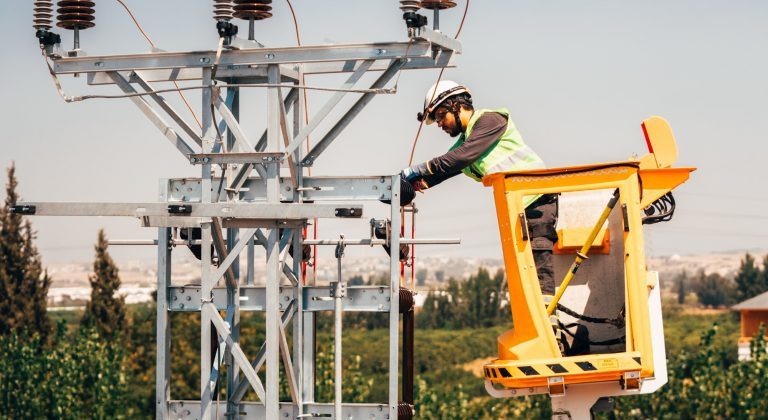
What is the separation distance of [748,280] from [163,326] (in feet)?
342

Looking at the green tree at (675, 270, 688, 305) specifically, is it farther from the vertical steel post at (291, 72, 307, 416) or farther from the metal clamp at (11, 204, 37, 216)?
the metal clamp at (11, 204, 37, 216)

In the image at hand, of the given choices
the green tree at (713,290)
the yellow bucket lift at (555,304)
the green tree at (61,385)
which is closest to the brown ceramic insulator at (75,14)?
the yellow bucket lift at (555,304)

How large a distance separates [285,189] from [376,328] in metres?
86.2

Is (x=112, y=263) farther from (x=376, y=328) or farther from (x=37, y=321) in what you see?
(x=376, y=328)

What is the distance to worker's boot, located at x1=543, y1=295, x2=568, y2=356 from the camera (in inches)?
440

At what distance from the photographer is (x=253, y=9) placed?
1145cm

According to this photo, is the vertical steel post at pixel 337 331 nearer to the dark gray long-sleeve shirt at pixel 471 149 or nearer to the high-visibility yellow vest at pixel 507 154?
the dark gray long-sleeve shirt at pixel 471 149

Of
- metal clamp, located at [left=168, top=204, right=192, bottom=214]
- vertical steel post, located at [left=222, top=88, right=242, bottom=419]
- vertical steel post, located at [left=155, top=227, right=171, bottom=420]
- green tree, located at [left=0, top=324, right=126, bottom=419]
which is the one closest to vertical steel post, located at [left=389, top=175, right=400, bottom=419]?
vertical steel post, located at [left=222, top=88, right=242, bottom=419]

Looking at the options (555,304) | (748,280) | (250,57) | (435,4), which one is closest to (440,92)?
(435,4)

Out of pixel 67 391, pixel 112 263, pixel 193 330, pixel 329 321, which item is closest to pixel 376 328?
pixel 329 321

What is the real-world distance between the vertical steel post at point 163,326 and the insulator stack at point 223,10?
1735 millimetres

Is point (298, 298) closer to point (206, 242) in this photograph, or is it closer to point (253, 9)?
point (206, 242)

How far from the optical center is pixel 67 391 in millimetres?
52500

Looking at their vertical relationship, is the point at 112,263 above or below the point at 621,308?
above
